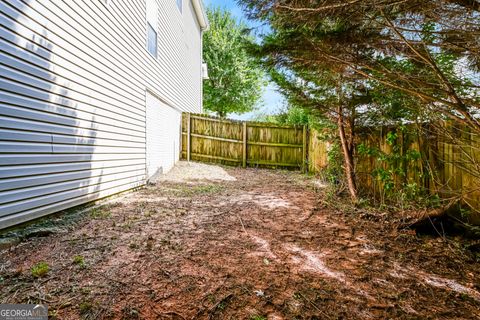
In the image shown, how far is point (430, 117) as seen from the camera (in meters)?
2.96

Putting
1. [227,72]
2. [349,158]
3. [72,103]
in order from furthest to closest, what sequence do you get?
[227,72] → [349,158] → [72,103]

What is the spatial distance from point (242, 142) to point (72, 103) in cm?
640

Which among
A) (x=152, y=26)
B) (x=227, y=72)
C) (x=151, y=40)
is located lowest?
(x=151, y=40)

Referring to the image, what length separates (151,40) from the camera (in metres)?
6.70

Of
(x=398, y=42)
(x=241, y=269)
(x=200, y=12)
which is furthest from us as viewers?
(x=200, y=12)

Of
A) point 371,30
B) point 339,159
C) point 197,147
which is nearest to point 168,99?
point 197,147

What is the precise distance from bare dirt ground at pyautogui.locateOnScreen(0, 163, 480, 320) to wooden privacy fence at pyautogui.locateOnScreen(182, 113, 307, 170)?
18.0ft

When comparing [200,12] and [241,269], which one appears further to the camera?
[200,12]

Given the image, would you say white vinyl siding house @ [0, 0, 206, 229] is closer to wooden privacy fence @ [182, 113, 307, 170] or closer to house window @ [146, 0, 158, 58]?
house window @ [146, 0, 158, 58]

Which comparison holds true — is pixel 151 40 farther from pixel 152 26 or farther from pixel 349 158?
pixel 349 158

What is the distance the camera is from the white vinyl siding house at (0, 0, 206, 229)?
2.60 meters

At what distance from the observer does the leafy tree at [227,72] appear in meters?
17.8

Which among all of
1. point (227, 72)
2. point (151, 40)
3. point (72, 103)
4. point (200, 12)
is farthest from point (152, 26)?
point (227, 72)

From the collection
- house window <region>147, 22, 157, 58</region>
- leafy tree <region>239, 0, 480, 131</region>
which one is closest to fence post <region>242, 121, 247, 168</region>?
house window <region>147, 22, 157, 58</region>
